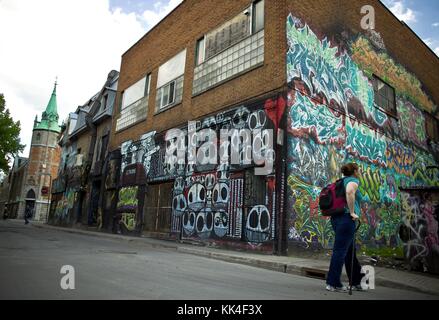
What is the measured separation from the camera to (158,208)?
44.4ft

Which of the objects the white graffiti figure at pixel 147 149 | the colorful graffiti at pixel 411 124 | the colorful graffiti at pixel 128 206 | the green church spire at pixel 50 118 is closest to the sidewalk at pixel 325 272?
the white graffiti figure at pixel 147 149

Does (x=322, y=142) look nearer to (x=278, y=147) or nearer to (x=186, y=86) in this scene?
(x=278, y=147)

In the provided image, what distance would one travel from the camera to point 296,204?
8.81 meters

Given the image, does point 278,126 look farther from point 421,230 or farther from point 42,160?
point 42,160

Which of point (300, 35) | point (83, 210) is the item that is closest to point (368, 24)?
point (300, 35)

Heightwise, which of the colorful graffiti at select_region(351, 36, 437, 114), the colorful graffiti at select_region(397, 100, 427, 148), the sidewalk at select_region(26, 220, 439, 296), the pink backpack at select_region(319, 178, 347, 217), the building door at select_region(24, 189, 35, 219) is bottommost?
the sidewalk at select_region(26, 220, 439, 296)

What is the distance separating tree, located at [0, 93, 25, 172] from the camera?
82.5 feet

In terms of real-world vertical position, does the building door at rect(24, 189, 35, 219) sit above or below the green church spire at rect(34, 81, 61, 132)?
below

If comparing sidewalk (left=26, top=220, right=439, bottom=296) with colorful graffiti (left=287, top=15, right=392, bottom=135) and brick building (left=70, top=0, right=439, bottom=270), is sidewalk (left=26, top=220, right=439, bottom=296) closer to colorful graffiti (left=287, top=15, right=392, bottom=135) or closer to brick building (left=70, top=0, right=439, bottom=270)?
brick building (left=70, top=0, right=439, bottom=270)

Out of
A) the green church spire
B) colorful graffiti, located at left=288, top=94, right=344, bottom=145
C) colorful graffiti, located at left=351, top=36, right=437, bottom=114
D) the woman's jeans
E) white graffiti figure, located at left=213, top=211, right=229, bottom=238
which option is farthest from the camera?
the green church spire

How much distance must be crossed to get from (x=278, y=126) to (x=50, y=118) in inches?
2452

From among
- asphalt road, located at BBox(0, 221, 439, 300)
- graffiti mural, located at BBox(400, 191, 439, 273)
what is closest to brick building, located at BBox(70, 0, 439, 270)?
graffiti mural, located at BBox(400, 191, 439, 273)

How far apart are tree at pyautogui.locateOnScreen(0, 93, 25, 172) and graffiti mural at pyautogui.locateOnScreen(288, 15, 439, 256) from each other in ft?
78.7
